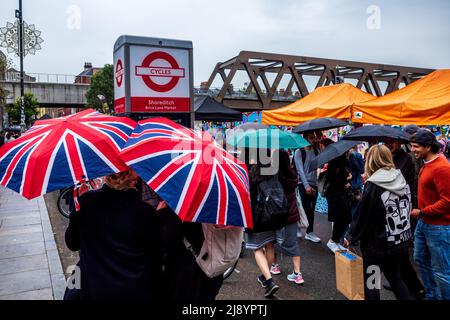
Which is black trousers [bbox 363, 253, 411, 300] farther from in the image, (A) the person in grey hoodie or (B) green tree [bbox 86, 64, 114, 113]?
(B) green tree [bbox 86, 64, 114, 113]

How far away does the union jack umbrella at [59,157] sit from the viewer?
6.17 feet

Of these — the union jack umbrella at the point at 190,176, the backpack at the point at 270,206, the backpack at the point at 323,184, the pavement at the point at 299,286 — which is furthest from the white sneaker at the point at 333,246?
the union jack umbrella at the point at 190,176

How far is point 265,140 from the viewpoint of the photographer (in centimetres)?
392

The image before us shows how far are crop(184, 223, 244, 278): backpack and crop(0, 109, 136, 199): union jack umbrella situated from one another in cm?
64

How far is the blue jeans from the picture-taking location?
11.2ft

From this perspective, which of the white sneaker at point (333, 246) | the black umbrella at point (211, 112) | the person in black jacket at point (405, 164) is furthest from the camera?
the black umbrella at point (211, 112)

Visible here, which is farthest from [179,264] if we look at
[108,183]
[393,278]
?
[393,278]

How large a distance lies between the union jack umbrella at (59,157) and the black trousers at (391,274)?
2526mm

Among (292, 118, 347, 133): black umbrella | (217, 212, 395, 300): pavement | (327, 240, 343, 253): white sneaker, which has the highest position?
(292, 118, 347, 133): black umbrella

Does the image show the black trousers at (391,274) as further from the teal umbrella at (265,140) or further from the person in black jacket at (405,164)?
the person in black jacket at (405,164)

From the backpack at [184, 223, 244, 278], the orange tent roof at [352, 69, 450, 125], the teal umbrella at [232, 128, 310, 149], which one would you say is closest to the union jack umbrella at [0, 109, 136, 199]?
the backpack at [184, 223, 244, 278]

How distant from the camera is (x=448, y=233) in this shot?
11.2 ft
